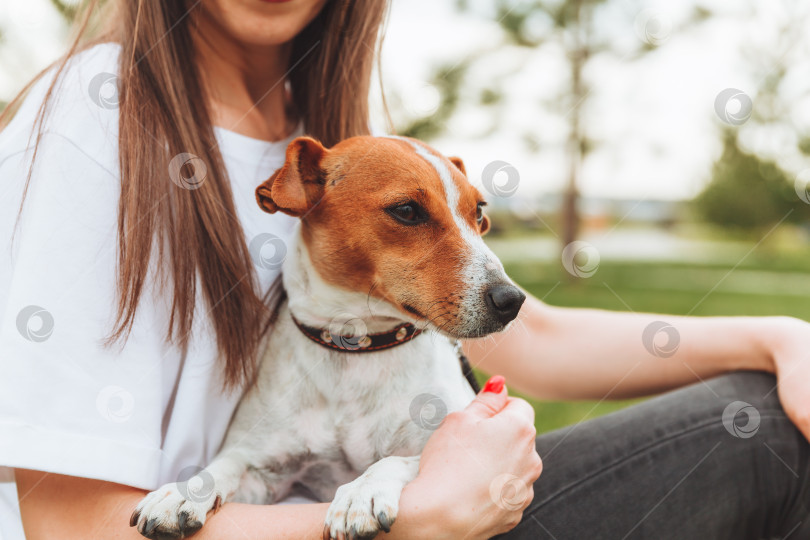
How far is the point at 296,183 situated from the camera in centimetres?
180

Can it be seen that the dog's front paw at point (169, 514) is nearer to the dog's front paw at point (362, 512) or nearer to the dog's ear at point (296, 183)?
the dog's front paw at point (362, 512)

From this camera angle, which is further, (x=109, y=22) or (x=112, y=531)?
(x=109, y=22)

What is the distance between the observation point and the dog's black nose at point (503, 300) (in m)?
1.73

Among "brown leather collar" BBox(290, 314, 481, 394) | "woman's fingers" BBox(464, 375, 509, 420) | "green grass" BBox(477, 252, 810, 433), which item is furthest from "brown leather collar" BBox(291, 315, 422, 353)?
"green grass" BBox(477, 252, 810, 433)

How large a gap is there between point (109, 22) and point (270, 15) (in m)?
0.48

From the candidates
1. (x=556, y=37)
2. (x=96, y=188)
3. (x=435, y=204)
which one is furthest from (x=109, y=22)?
(x=556, y=37)

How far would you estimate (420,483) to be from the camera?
5.10 feet

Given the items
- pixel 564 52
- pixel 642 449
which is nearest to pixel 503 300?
pixel 642 449

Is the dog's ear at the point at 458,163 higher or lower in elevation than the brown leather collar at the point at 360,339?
higher

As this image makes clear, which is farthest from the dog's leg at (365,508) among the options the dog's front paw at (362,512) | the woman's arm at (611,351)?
the woman's arm at (611,351)

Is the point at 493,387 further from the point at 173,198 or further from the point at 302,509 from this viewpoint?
the point at 173,198

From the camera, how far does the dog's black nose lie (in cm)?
173

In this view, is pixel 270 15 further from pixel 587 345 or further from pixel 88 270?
pixel 587 345

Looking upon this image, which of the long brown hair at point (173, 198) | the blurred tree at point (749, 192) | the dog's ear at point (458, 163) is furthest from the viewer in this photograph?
the blurred tree at point (749, 192)
